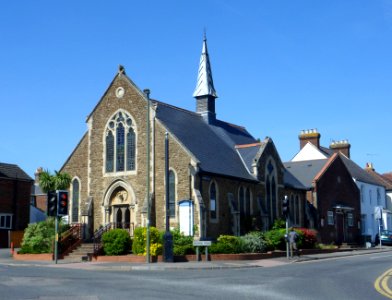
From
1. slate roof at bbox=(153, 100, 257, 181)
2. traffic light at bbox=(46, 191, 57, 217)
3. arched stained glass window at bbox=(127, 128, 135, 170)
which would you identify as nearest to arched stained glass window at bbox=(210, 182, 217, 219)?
slate roof at bbox=(153, 100, 257, 181)

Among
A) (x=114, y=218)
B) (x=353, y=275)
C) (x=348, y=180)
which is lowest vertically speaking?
(x=353, y=275)

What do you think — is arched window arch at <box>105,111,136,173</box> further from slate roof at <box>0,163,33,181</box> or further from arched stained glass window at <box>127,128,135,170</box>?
slate roof at <box>0,163,33,181</box>

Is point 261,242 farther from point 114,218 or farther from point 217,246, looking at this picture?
point 114,218

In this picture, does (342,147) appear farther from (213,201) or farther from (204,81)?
(213,201)

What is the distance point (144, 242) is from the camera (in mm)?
27953

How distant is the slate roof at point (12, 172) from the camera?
44394 mm

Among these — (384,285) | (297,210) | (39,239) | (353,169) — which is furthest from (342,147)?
(384,285)

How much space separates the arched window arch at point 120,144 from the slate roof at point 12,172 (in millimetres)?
12923

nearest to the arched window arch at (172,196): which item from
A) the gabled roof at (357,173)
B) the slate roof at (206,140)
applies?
the slate roof at (206,140)

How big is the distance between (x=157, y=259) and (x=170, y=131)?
9.13 meters

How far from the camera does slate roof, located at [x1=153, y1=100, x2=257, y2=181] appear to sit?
3341 cm

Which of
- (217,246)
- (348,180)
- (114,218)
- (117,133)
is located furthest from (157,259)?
(348,180)

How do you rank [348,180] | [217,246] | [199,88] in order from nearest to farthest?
[217,246], [199,88], [348,180]

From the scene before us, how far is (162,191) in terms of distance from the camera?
32.4m
